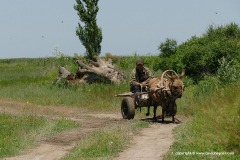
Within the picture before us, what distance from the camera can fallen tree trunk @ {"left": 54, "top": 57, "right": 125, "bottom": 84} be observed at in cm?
3019

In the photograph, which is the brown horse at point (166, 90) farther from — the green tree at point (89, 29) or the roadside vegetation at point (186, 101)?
the green tree at point (89, 29)

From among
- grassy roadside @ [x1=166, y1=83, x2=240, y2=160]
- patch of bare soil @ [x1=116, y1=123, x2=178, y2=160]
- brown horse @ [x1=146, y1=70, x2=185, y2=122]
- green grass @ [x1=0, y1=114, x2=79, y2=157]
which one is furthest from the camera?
brown horse @ [x1=146, y1=70, x2=185, y2=122]

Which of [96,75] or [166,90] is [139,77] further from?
[96,75]

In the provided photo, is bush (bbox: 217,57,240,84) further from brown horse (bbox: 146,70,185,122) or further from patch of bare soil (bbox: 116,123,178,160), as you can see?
patch of bare soil (bbox: 116,123,178,160)

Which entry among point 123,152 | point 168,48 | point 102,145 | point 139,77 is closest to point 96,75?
point 168,48

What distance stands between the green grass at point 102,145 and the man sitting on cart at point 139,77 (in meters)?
3.25

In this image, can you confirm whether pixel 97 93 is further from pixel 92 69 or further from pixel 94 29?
pixel 94 29

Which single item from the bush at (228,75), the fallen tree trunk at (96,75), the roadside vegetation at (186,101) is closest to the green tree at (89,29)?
the roadside vegetation at (186,101)

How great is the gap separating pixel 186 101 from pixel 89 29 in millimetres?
22515

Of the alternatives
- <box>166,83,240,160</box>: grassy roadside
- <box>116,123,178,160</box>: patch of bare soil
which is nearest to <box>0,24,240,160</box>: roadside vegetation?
<box>166,83,240,160</box>: grassy roadside

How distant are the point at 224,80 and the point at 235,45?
356 inches

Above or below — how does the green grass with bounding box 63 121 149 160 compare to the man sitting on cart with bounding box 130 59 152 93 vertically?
below

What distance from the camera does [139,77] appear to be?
55.3 feet

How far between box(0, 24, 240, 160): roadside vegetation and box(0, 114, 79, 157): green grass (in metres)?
0.03
